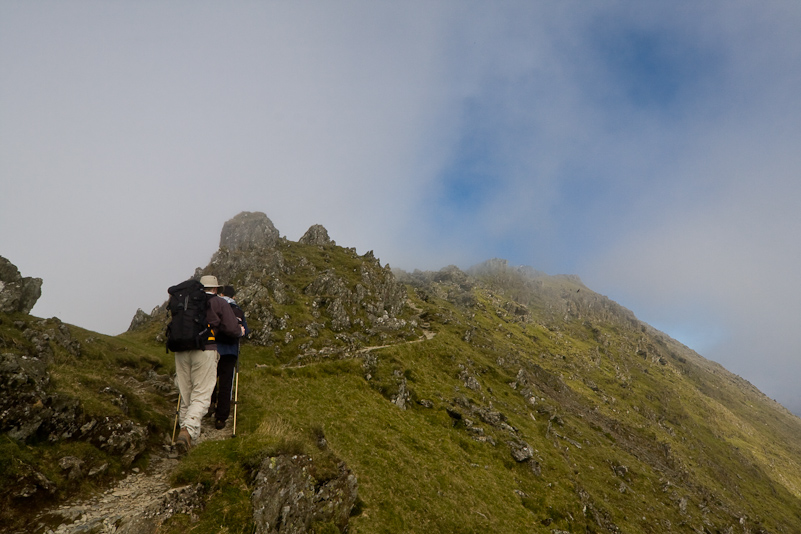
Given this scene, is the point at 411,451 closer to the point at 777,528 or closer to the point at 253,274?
the point at 253,274

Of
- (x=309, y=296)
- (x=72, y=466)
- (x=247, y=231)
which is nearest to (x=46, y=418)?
(x=72, y=466)

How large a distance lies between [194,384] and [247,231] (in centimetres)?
11864

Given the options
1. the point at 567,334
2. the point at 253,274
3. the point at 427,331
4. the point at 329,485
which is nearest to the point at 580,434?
the point at 427,331

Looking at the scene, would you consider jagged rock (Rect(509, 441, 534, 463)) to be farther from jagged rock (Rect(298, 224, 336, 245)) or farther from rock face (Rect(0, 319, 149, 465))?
jagged rock (Rect(298, 224, 336, 245))

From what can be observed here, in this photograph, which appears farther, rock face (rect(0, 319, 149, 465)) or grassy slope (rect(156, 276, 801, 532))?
A: grassy slope (rect(156, 276, 801, 532))

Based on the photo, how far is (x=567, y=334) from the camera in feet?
634

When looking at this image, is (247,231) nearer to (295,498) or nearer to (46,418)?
(46,418)

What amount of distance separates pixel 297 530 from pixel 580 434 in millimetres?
71949

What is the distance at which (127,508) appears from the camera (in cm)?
885

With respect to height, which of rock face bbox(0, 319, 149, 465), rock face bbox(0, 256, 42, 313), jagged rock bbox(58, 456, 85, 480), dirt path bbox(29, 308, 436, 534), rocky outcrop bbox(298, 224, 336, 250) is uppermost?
rocky outcrop bbox(298, 224, 336, 250)

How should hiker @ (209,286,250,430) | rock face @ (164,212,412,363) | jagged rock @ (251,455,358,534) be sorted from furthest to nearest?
1. rock face @ (164,212,412,363)
2. hiker @ (209,286,250,430)
3. jagged rock @ (251,455,358,534)

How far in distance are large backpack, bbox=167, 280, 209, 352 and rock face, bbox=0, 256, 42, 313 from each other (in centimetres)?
2518

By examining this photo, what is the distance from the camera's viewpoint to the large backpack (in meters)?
11.0

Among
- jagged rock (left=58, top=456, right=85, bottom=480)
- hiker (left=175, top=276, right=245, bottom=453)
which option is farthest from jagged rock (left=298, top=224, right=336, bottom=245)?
jagged rock (left=58, top=456, right=85, bottom=480)
